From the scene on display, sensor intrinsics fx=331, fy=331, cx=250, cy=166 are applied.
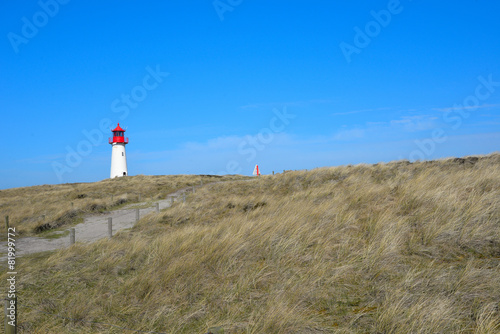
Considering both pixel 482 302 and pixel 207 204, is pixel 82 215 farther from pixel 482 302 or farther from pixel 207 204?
pixel 482 302

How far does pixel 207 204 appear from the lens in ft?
46.8

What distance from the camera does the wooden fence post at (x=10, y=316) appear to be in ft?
12.0

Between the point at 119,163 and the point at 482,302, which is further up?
the point at 119,163

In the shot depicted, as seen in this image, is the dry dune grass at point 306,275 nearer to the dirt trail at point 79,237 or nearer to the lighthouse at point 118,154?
the dirt trail at point 79,237

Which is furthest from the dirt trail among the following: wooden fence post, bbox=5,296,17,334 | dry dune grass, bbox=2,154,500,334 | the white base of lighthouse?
the white base of lighthouse

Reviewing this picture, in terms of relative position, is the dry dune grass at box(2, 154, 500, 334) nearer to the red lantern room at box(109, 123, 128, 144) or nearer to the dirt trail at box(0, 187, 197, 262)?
the dirt trail at box(0, 187, 197, 262)

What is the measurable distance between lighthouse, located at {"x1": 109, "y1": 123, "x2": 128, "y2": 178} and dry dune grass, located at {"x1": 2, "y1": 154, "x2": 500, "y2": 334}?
48703 millimetres

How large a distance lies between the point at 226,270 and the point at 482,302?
3526 millimetres

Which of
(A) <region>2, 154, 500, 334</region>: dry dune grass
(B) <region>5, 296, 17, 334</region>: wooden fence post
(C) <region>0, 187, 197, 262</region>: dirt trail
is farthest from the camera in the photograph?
(C) <region>0, 187, 197, 262</region>: dirt trail

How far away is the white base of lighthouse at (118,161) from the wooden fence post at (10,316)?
53.6 metres

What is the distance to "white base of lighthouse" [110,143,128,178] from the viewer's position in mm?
54156

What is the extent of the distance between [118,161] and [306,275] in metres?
54.4

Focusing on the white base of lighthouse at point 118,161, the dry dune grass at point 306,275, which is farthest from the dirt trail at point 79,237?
the white base of lighthouse at point 118,161

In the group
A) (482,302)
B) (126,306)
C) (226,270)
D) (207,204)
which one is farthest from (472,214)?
(207,204)
